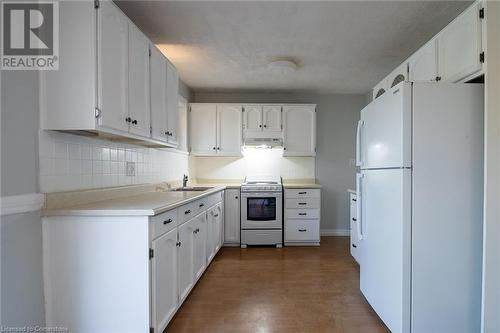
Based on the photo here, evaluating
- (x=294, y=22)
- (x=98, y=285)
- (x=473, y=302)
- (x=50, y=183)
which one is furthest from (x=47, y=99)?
(x=473, y=302)

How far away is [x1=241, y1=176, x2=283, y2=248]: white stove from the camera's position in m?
3.81

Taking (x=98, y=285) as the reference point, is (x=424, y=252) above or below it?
above

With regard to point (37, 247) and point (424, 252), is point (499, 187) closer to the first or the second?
point (424, 252)

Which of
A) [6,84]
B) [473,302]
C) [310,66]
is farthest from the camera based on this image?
[310,66]

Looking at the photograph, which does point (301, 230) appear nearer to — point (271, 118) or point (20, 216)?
point (271, 118)

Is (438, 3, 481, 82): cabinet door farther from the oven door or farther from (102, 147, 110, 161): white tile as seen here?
(102, 147, 110, 161): white tile

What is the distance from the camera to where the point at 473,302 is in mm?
1604

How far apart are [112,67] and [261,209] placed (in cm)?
275

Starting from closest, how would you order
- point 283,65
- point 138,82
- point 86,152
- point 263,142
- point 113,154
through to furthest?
point 86,152
point 138,82
point 113,154
point 283,65
point 263,142

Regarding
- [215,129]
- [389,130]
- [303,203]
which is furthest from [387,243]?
[215,129]

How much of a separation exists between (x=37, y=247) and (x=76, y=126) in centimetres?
72

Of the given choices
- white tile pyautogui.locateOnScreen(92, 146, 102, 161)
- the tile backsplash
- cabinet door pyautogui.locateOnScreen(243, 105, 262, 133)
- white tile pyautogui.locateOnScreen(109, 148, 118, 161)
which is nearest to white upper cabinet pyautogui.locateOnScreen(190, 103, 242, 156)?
cabinet door pyautogui.locateOnScreen(243, 105, 262, 133)

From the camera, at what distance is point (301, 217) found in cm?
385

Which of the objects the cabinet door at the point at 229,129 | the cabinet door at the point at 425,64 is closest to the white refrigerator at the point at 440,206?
the cabinet door at the point at 425,64
